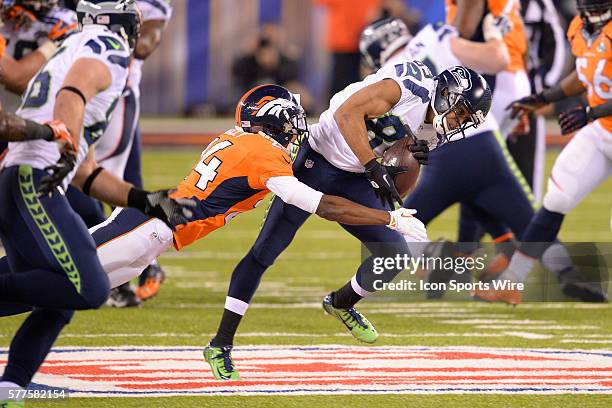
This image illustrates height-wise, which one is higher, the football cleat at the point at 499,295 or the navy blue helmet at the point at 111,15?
the navy blue helmet at the point at 111,15

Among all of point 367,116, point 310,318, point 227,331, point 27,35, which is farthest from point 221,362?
point 27,35

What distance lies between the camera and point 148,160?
1678 centimetres

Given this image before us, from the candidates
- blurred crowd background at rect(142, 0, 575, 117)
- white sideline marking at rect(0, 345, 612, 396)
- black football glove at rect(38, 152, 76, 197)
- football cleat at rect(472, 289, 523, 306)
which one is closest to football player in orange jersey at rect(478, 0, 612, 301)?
football cleat at rect(472, 289, 523, 306)

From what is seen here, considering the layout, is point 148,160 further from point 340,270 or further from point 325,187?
point 325,187

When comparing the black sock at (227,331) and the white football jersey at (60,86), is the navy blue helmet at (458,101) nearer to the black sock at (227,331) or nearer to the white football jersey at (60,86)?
the black sock at (227,331)

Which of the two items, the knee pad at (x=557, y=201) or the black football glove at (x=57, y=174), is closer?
the black football glove at (x=57, y=174)

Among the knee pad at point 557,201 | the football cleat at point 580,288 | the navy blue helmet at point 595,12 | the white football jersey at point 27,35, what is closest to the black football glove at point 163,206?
the white football jersey at point 27,35

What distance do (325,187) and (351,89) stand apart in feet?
1.45

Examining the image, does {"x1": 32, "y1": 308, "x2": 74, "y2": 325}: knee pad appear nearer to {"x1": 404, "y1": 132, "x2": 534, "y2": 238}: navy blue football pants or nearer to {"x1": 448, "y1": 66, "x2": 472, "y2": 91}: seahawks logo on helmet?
{"x1": 448, "y1": 66, "x2": 472, "y2": 91}: seahawks logo on helmet

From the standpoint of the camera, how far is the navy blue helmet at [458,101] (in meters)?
6.02

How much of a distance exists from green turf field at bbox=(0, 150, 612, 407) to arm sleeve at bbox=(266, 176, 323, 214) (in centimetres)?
78

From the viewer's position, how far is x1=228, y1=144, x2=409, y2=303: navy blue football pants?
590cm

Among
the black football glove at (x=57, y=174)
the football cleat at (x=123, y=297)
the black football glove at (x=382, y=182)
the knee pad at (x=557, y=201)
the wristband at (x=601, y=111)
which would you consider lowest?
the football cleat at (x=123, y=297)

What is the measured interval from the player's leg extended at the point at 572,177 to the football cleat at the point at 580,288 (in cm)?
49
